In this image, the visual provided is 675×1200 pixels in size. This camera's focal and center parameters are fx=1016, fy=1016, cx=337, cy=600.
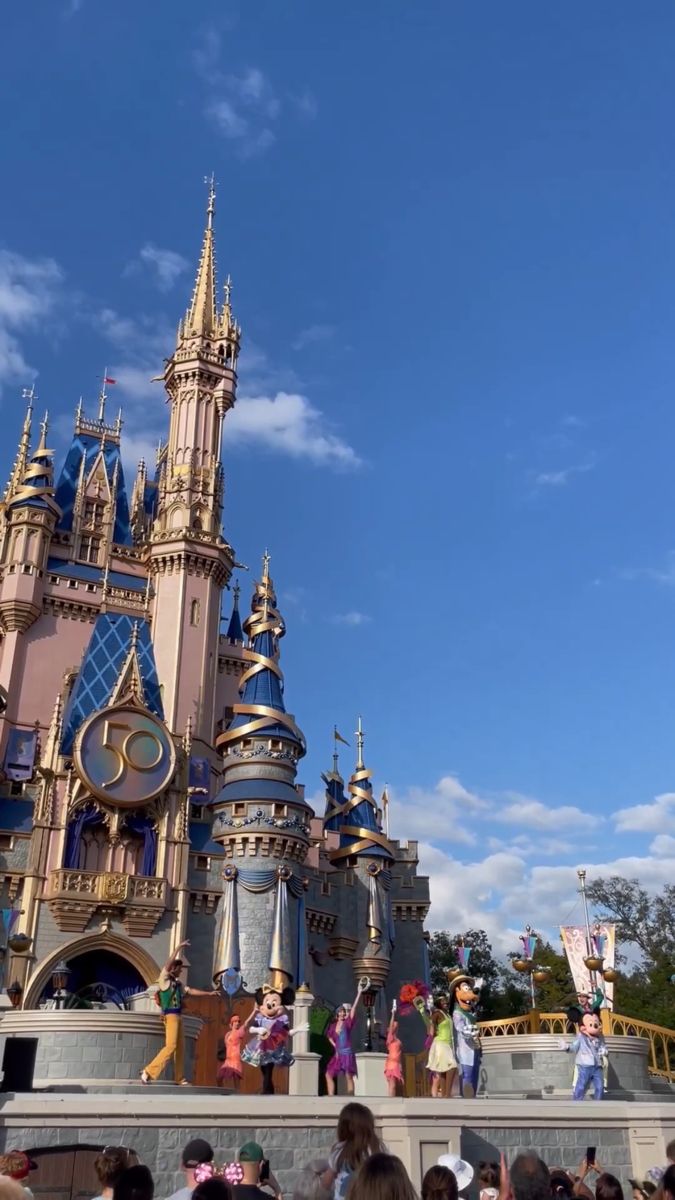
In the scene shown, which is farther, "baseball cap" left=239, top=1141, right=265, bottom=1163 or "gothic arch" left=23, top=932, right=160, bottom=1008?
"gothic arch" left=23, top=932, right=160, bottom=1008

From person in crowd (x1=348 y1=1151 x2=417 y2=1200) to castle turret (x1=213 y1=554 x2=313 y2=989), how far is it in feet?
87.2

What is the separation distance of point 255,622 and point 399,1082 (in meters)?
24.2

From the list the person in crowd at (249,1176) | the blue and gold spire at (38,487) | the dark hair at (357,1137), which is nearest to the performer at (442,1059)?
Result: the person in crowd at (249,1176)

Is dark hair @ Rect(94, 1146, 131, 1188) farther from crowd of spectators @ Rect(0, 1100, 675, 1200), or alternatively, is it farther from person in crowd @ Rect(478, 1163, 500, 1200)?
person in crowd @ Rect(478, 1163, 500, 1200)

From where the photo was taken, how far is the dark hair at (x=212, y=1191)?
4941 millimetres

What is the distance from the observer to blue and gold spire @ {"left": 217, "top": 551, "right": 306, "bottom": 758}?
34.4m

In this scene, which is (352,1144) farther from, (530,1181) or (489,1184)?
(489,1184)

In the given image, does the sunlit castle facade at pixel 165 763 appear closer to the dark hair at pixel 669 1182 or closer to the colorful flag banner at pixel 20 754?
the colorful flag banner at pixel 20 754

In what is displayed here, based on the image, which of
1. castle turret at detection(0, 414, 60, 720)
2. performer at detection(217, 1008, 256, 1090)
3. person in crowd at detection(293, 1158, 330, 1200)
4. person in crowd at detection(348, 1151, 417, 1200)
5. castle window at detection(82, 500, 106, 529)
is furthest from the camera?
castle window at detection(82, 500, 106, 529)

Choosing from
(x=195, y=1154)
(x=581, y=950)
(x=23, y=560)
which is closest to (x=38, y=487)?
(x=23, y=560)

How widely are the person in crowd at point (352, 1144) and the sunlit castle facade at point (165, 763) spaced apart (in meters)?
18.4

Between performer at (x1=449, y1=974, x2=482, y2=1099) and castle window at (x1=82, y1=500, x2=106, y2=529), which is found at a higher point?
castle window at (x1=82, y1=500, x2=106, y2=529)

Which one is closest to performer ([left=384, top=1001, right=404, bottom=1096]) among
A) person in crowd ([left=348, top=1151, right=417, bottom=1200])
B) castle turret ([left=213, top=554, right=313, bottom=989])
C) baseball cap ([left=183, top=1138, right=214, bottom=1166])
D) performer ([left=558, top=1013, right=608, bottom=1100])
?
performer ([left=558, top=1013, right=608, bottom=1100])

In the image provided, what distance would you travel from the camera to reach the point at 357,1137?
6.36 m
